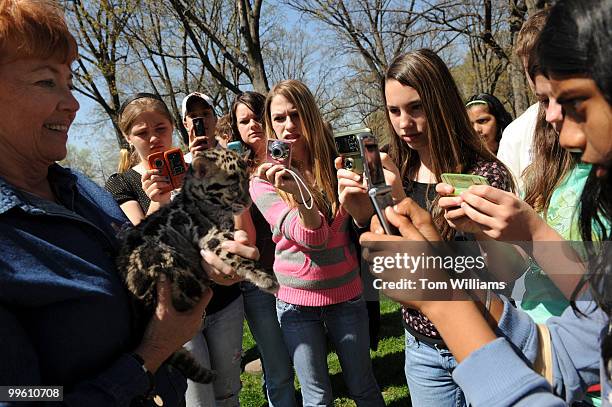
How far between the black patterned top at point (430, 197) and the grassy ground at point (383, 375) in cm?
258

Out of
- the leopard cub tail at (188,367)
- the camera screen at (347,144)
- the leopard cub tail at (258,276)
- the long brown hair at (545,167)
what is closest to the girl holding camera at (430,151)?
the long brown hair at (545,167)

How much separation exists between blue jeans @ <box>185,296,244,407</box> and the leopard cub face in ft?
5.01

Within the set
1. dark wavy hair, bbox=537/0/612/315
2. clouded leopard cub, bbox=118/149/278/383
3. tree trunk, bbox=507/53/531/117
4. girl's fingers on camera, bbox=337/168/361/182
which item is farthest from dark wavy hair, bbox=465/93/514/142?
tree trunk, bbox=507/53/531/117

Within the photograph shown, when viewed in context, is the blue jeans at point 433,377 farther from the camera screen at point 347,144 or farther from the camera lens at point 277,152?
the camera lens at point 277,152

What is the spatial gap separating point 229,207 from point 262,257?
69.7 inches

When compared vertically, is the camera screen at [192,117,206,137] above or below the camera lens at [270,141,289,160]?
above

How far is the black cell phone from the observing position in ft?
5.99

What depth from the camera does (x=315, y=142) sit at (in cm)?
364

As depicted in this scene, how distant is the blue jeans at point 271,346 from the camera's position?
149 inches

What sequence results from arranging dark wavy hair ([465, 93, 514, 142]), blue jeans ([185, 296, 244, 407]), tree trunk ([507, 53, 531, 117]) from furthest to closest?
1. tree trunk ([507, 53, 531, 117])
2. dark wavy hair ([465, 93, 514, 142])
3. blue jeans ([185, 296, 244, 407])

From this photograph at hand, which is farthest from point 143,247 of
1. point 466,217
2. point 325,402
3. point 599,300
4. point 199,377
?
point 325,402

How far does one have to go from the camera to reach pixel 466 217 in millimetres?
2092

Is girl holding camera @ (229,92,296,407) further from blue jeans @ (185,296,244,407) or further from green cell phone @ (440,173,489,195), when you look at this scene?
green cell phone @ (440,173,489,195)

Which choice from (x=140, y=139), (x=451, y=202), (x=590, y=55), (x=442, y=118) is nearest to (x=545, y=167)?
(x=442, y=118)
